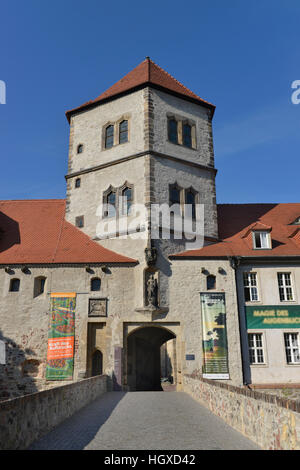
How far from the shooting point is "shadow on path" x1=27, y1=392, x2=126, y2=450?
7096 mm

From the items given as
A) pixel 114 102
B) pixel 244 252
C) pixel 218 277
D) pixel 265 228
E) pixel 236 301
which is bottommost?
pixel 236 301

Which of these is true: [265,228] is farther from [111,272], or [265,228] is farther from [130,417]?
[130,417]

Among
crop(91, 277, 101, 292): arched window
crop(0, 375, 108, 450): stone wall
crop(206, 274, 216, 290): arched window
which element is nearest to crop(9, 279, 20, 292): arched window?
crop(91, 277, 101, 292): arched window

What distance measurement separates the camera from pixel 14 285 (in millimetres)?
20719

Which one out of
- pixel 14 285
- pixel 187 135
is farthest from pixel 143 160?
pixel 14 285

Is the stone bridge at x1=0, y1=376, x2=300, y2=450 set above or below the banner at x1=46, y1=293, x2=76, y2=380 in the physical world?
below

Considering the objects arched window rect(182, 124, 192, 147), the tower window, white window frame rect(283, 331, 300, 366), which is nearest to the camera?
white window frame rect(283, 331, 300, 366)

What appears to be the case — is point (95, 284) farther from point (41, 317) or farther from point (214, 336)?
point (214, 336)

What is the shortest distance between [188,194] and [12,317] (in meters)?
11.5

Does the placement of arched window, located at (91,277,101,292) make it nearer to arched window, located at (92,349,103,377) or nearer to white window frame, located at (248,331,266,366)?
arched window, located at (92,349,103,377)

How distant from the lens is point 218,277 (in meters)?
20.8

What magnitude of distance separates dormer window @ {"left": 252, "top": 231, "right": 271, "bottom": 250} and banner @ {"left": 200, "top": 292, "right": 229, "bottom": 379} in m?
3.72
